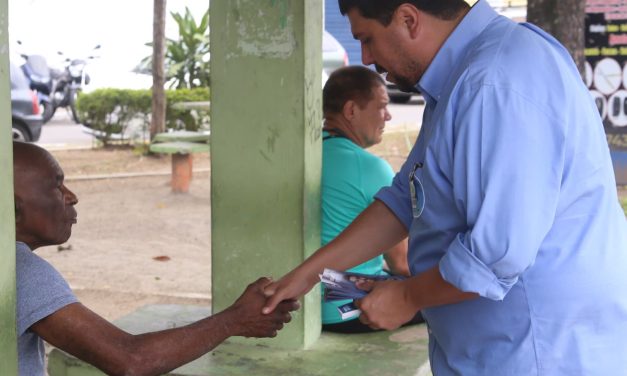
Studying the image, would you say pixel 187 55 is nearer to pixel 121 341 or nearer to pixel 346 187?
pixel 346 187

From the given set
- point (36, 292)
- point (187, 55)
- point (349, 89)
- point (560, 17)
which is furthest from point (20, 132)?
point (36, 292)

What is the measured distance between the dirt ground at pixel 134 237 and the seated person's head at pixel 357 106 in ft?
7.94

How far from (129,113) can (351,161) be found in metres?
10.5

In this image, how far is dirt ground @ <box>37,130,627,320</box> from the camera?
6950mm

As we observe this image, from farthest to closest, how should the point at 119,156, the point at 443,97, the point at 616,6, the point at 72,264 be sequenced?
the point at 119,156, the point at 616,6, the point at 72,264, the point at 443,97

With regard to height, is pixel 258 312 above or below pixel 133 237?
above

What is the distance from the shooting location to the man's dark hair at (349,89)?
4516mm

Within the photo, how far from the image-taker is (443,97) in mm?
2189

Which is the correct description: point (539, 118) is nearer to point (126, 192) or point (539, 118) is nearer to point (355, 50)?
point (126, 192)

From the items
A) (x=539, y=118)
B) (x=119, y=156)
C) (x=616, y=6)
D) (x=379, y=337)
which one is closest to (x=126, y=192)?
(x=119, y=156)

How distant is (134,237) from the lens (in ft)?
29.4

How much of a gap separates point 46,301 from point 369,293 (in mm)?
877

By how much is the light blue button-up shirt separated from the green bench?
7.88 m

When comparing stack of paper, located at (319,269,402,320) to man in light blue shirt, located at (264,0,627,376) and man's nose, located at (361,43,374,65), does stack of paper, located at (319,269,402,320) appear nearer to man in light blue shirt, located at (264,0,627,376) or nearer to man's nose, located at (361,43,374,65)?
man in light blue shirt, located at (264,0,627,376)
